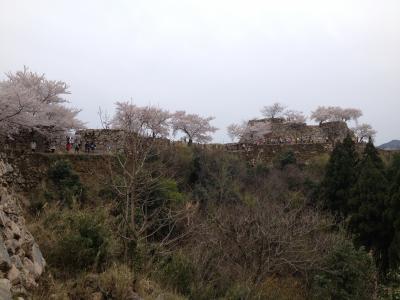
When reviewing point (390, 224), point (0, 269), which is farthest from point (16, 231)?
point (390, 224)

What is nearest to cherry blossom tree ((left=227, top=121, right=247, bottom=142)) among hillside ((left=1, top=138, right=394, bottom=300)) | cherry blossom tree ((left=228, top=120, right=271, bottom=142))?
cherry blossom tree ((left=228, top=120, right=271, bottom=142))

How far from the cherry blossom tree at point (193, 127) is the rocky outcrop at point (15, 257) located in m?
32.3

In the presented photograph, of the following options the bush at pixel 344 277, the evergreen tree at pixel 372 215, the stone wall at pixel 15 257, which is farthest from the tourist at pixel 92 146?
the stone wall at pixel 15 257

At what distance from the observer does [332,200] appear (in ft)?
63.1

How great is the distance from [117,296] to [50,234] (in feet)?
6.97

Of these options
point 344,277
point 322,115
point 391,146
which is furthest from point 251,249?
point 391,146

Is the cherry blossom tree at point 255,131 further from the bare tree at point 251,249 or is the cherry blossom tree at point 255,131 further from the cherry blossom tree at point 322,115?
the bare tree at point 251,249

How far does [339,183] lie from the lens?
1908 centimetres

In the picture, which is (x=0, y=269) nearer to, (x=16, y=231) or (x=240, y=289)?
(x=16, y=231)

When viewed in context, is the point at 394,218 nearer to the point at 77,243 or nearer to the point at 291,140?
the point at 77,243

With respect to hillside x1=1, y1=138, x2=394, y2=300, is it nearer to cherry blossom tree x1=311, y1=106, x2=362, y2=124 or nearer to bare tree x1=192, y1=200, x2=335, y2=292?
bare tree x1=192, y1=200, x2=335, y2=292

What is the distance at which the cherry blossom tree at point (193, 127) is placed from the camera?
3853 cm

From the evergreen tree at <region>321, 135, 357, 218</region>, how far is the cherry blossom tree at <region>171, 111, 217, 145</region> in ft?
65.4

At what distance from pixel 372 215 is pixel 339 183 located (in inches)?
144
